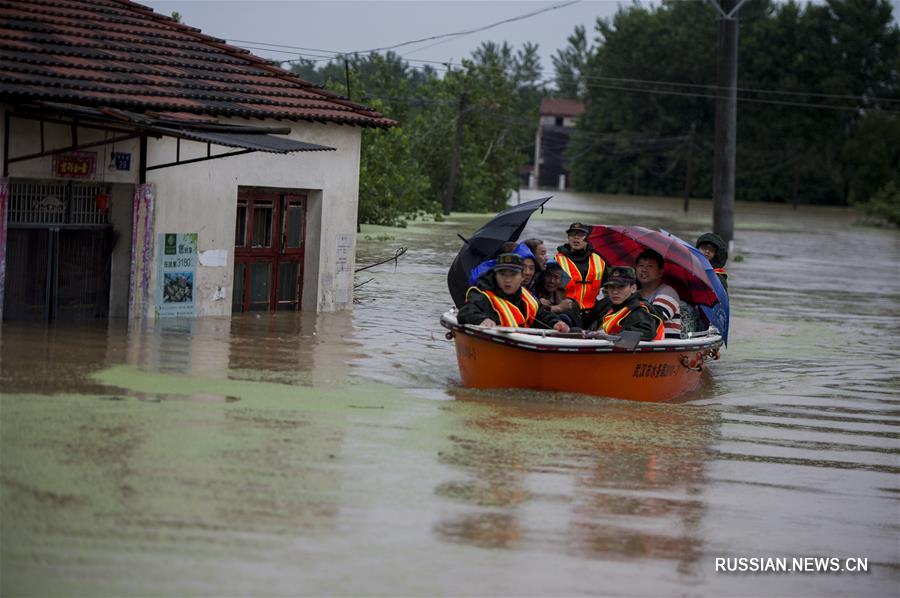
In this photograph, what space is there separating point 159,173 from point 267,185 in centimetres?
198

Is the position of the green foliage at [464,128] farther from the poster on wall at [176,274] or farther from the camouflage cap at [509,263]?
Answer: the camouflage cap at [509,263]

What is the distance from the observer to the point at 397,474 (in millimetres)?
9945

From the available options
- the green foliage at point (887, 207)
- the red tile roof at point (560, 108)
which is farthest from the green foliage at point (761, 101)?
the red tile roof at point (560, 108)

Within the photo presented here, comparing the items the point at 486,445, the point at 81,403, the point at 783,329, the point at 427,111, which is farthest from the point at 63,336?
the point at 427,111

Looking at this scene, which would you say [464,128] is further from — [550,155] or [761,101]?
[550,155]

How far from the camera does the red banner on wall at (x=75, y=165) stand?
55.3ft

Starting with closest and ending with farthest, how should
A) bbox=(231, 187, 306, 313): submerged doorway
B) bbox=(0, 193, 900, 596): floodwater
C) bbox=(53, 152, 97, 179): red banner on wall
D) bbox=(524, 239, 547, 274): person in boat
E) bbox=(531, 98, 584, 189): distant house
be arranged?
1. bbox=(0, 193, 900, 596): floodwater
2. bbox=(524, 239, 547, 274): person in boat
3. bbox=(53, 152, 97, 179): red banner on wall
4. bbox=(231, 187, 306, 313): submerged doorway
5. bbox=(531, 98, 584, 189): distant house

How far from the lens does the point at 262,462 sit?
984 cm

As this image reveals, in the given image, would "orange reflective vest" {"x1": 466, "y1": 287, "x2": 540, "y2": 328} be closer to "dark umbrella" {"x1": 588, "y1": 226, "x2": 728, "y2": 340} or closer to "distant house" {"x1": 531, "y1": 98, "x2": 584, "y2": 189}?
"dark umbrella" {"x1": 588, "y1": 226, "x2": 728, "y2": 340}

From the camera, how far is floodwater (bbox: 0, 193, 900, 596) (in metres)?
7.80

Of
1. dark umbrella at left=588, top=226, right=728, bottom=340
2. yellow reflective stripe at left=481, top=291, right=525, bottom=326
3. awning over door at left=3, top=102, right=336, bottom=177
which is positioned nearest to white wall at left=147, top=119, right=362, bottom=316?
awning over door at left=3, top=102, right=336, bottom=177

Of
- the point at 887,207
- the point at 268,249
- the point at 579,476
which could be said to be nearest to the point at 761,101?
the point at 887,207

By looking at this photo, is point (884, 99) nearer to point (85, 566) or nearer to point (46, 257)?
point (46, 257)

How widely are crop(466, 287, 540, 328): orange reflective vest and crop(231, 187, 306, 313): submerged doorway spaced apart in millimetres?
6772
